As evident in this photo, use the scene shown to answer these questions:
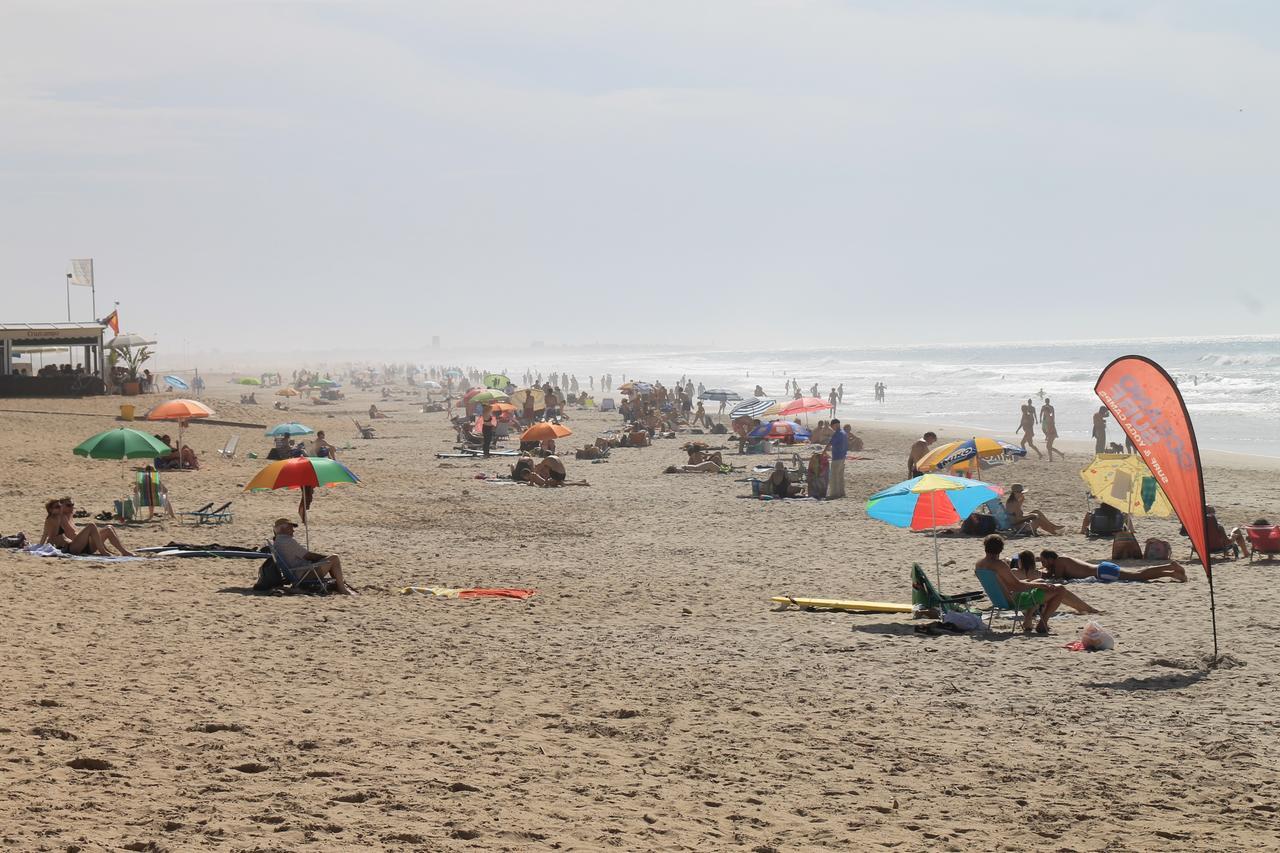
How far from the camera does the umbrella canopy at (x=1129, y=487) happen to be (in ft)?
45.0

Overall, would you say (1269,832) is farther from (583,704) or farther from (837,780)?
(583,704)

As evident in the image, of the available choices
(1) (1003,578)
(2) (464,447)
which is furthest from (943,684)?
(2) (464,447)

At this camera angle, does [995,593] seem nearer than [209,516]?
Yes

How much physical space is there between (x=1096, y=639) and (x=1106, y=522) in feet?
22.0

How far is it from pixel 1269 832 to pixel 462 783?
356 cm

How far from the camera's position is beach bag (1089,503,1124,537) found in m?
15.2

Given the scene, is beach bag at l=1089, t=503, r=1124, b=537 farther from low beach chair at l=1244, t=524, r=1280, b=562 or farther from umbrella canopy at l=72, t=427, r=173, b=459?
umbrella canopy at l=72, t=427, r=173, b=459

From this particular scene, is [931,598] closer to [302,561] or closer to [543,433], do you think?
[302,561]

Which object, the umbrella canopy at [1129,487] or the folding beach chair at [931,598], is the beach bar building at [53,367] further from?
the folding beach chair at [931,598]

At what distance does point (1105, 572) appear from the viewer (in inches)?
467

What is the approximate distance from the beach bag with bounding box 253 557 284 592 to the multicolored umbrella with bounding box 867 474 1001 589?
520 centimetres

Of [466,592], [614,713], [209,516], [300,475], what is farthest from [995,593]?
[209,516]

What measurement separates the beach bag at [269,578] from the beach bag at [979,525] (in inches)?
333

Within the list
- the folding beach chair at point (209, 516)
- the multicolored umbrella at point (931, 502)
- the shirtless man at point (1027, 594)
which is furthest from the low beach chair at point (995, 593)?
the folding beach chair at point (209, 516)
